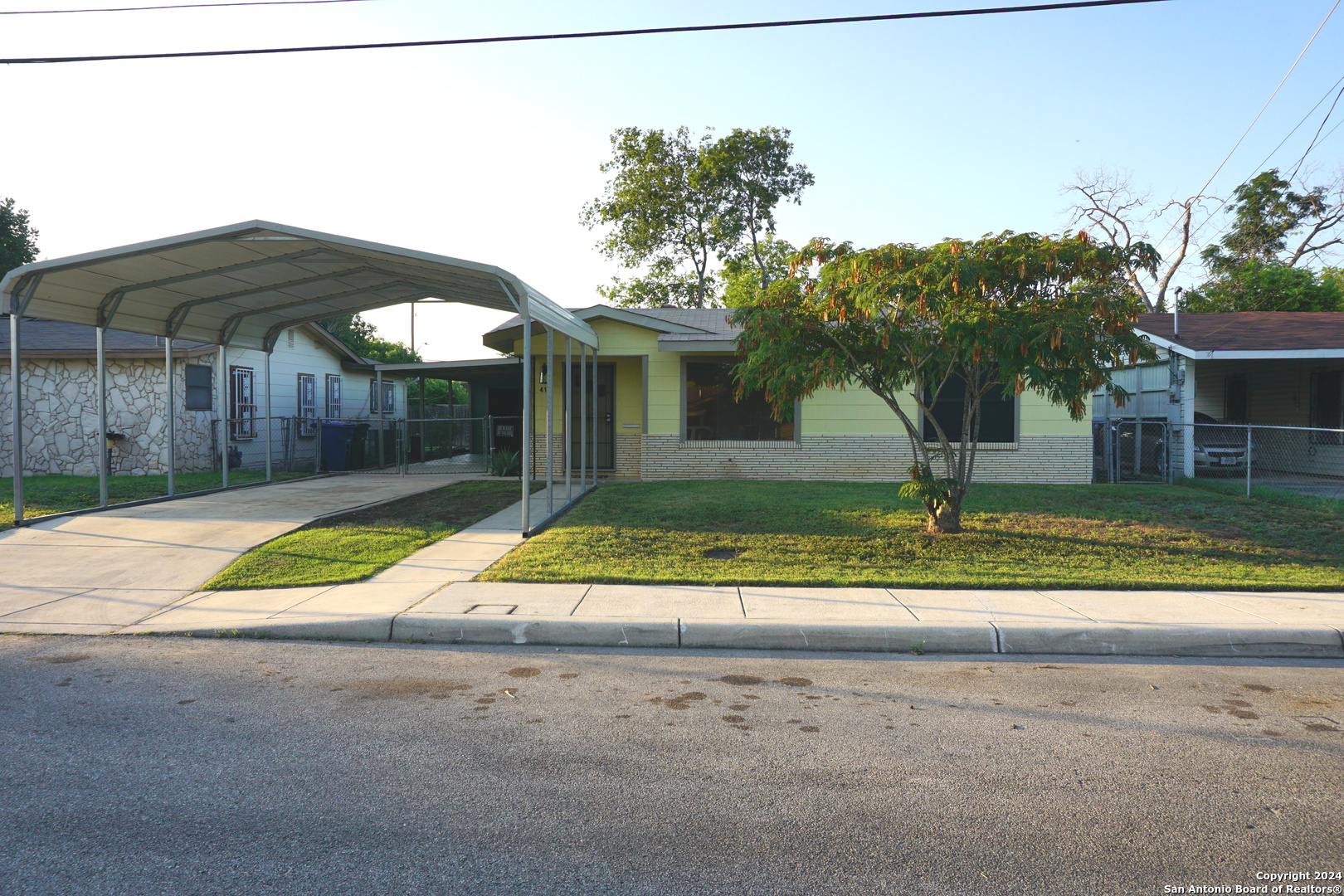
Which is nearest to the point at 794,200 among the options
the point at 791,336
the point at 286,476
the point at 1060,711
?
the point at 286,476

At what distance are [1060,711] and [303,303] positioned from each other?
14.9m

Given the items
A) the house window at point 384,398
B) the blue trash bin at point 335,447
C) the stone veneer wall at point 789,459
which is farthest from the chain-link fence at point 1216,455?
the house window at point 384,398

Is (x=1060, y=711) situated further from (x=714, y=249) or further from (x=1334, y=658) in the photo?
(x=714, y=249)

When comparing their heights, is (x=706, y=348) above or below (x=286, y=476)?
above

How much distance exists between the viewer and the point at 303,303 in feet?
52.5

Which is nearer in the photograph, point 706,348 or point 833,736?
point 833,736

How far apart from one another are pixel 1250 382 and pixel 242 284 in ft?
75.2

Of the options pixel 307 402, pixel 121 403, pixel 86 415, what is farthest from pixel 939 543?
pixel 307 402

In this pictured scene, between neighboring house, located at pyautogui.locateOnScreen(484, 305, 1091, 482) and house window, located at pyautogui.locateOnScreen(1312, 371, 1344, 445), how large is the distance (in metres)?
6.40

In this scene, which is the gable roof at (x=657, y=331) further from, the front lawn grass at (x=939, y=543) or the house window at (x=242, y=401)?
the house window at (x=242, y=401)

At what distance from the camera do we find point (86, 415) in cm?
1922

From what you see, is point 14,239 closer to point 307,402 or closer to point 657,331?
point 307,402

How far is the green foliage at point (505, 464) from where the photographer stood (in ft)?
62.0

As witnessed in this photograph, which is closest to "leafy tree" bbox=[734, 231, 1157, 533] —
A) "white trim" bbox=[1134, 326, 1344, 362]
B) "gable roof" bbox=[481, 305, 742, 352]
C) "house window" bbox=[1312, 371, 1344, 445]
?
"gable roof" bbox=[481, 305, 742, 352]
